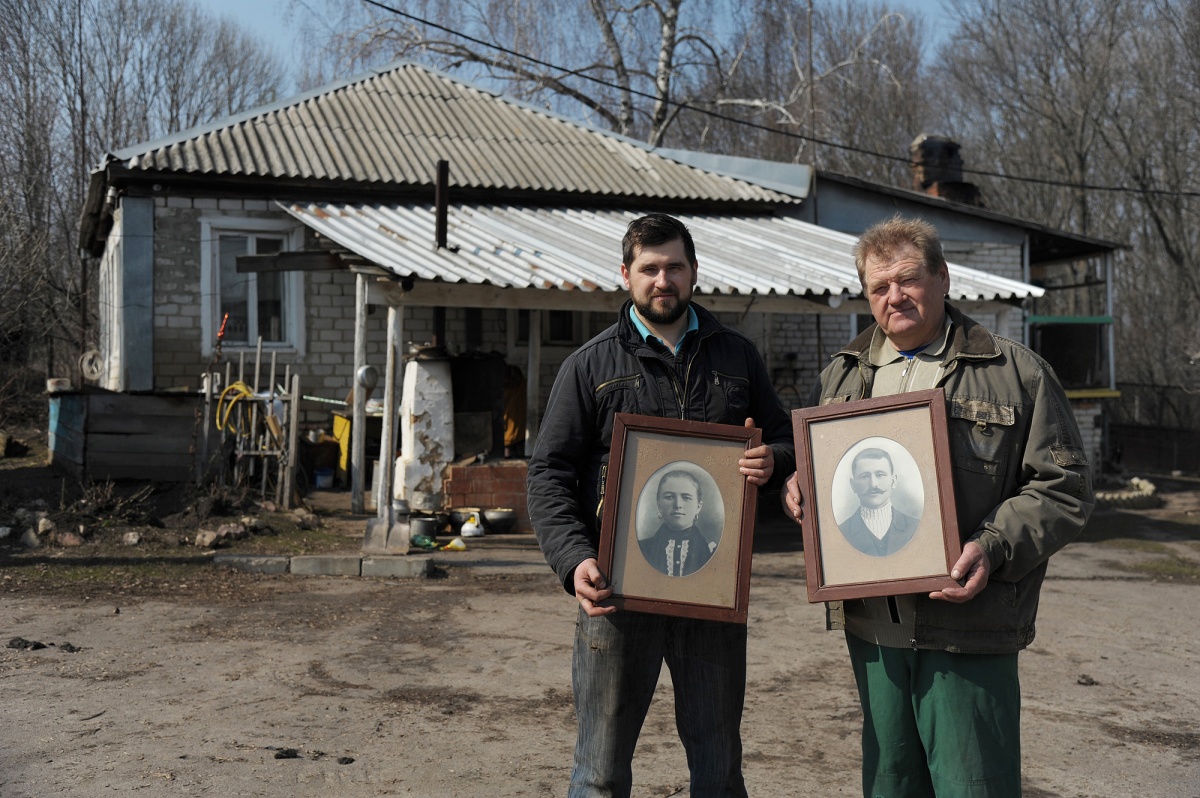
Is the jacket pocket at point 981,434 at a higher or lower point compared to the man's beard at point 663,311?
lower

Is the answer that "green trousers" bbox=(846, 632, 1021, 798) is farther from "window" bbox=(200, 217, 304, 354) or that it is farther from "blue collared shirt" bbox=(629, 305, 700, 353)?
"window" bbox=(200, 217, 304, 354)

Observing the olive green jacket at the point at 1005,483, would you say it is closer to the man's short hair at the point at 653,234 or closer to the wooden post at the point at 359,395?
the man's short hair at the point at 653,234

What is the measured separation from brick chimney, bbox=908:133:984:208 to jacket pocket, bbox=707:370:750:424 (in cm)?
1618

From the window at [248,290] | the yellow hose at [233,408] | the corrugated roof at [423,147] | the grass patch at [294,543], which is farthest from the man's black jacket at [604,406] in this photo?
the window at [248,290]

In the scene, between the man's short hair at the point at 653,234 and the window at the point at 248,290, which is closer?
the man's short hair at the point at 653,234

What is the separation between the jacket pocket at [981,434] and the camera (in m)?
2.69

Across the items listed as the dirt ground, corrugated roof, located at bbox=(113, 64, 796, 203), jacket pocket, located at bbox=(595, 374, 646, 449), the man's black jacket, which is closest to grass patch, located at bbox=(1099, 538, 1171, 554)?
the dirt ground

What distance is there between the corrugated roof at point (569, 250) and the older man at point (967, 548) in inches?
280

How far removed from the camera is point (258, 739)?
4.48 metres

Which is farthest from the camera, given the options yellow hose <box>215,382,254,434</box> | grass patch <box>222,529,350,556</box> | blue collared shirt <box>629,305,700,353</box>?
yellow hose <box>215,382,254,434</box>

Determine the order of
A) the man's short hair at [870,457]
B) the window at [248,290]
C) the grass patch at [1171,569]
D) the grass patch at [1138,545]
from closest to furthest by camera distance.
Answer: the man's short hair at [870,457] < the grass patch at [1171,569] < the grass patch at [1138,545] < the window at [248,290]

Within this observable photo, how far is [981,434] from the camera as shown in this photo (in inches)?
106

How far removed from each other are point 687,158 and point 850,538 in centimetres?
1427

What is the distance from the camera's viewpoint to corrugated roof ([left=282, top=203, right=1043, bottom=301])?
10.4m
